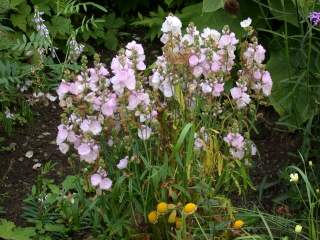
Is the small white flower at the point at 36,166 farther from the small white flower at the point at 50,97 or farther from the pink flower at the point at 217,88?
the pink flower at the point at 217,88

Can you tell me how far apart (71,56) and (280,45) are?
3.99ft

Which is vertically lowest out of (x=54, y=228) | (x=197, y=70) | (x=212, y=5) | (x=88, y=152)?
(x=54, y=228)

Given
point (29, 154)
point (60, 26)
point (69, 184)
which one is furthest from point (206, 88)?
point (60, 26)

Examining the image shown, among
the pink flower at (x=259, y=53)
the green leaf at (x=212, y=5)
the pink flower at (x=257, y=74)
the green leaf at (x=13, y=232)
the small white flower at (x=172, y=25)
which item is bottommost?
the green leaf at (x=13, y=232)

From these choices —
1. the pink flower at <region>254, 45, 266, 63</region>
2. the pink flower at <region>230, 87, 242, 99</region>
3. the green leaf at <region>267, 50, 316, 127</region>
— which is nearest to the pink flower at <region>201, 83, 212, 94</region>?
the pink flower at <region>230, 87, 242, 99</region>

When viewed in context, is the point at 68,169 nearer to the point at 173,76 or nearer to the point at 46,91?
the point at 46,91

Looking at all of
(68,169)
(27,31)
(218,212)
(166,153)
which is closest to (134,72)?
(166,153)

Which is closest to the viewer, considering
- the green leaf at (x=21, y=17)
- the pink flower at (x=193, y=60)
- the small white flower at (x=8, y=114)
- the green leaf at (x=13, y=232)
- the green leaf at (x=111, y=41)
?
the pink flower at (x=193, y=60)

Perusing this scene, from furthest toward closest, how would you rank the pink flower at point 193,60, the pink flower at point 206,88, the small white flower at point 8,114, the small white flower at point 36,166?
the small white flower at point 8,114 < the small white flower at point 36,166 < the pink flower at point 206,88 < the pink flower at point 193,60

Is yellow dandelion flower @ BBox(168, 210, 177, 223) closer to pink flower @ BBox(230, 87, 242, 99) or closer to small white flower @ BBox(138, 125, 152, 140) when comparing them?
small white flower @ BBox(138, 125, 152, 140)

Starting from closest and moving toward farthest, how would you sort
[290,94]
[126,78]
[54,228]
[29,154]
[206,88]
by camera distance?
[126,78] < [206,88] < [54,228] < [290,94] < [29,154]

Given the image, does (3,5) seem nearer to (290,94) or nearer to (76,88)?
(76,88)

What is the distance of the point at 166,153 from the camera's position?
2.96 meters

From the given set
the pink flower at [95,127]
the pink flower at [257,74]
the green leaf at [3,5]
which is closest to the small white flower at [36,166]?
the green leaf at [3,5]
